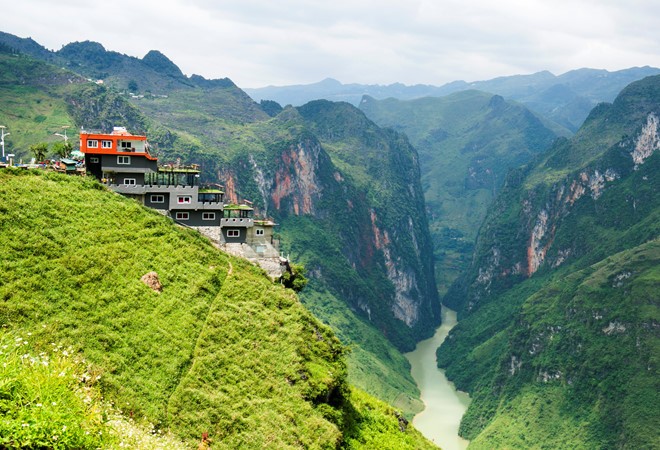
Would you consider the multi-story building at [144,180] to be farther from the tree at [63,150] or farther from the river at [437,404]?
the river at [437,404]

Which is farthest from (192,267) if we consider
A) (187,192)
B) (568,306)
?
(568,306)

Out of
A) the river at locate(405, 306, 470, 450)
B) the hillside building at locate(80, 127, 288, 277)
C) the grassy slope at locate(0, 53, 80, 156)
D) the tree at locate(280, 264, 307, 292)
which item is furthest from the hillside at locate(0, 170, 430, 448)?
the grassy slope at locate(0, 53, 80, 156)

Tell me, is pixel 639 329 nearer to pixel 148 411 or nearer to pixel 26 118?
pixel 148 411

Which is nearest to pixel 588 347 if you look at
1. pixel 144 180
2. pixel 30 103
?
pixel 144 180

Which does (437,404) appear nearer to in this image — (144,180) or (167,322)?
(144,180)

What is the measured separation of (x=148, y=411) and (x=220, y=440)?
4895 mm

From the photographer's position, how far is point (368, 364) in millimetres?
147375

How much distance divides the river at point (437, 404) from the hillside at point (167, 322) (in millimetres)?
81003

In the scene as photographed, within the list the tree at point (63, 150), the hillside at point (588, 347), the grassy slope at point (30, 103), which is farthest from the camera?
the grassy slope at point (30, 103)

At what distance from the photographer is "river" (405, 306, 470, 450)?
13375 centimetres

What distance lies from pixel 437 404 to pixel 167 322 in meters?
122

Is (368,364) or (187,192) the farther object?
(368,364)

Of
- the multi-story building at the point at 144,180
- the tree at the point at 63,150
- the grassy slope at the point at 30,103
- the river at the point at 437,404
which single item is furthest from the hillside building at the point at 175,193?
the grassy slope at the point at 30,103

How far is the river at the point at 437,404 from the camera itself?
13375cm
